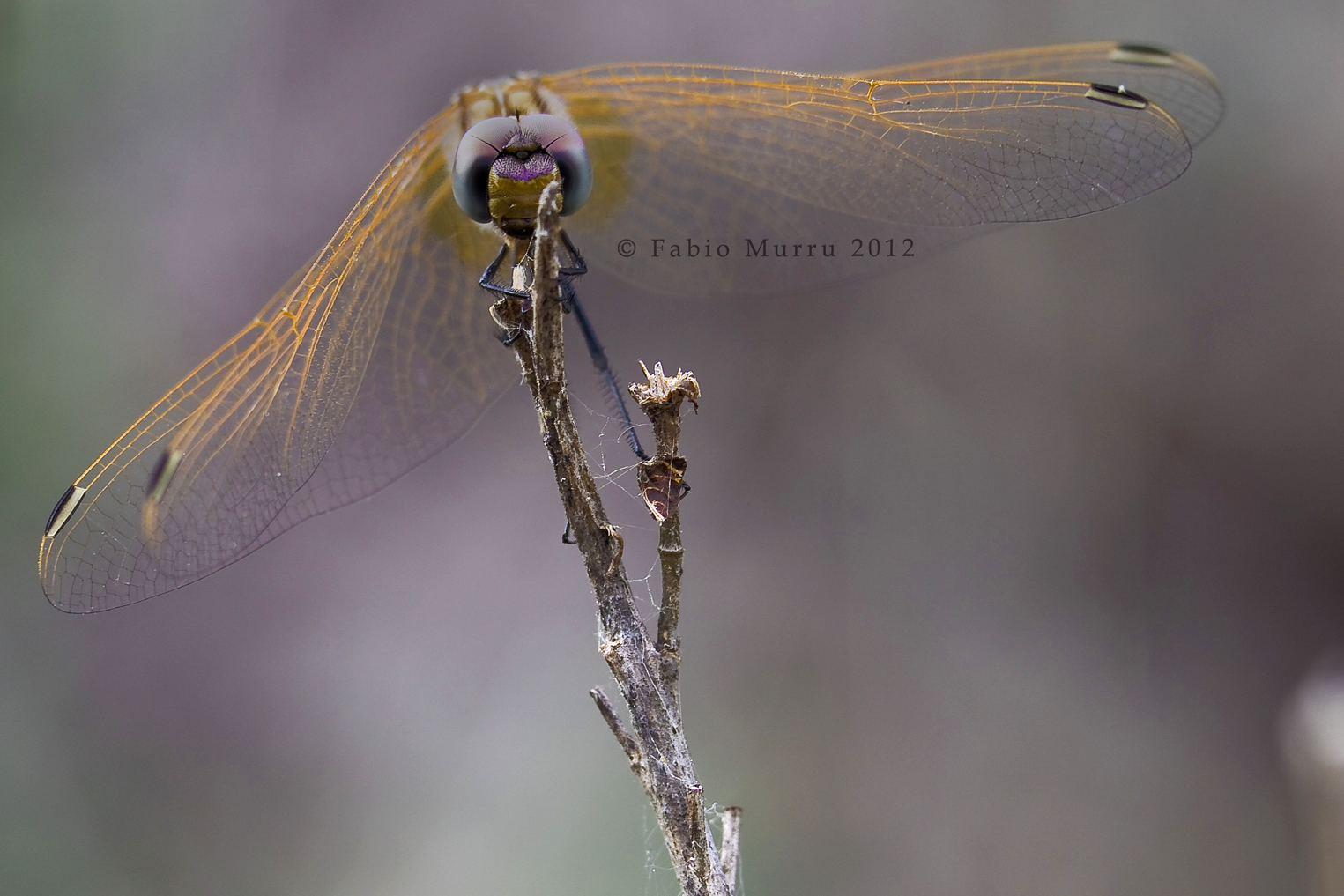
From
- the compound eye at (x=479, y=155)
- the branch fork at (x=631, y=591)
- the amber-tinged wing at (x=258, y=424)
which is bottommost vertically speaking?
the branch fork at (x=631, y=591)

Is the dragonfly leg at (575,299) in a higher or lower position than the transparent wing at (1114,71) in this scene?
lower

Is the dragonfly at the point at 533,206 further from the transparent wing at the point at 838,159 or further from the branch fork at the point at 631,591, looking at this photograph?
the branch fork at the point at 631,591

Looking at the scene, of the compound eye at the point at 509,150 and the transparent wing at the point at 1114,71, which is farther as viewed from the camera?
the transparent wing at the point at 1114,71

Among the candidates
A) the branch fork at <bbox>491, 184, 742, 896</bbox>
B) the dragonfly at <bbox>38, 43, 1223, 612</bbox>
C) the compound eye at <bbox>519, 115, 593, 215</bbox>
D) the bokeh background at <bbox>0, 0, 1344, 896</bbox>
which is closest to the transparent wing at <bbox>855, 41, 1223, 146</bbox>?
the dragonfly at <bbox>38, 43, 1223, 612</bbox>

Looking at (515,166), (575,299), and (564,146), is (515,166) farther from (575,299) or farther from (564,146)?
(575,299)

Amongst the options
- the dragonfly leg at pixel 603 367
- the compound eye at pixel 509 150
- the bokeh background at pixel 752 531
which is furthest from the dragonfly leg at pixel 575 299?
the bokeh background at pixel 752 531

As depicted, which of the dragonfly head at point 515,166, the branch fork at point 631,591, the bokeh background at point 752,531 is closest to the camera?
the branch fork at point 631,591

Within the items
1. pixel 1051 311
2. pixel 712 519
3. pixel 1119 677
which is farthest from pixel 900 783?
pixel 1051 311
